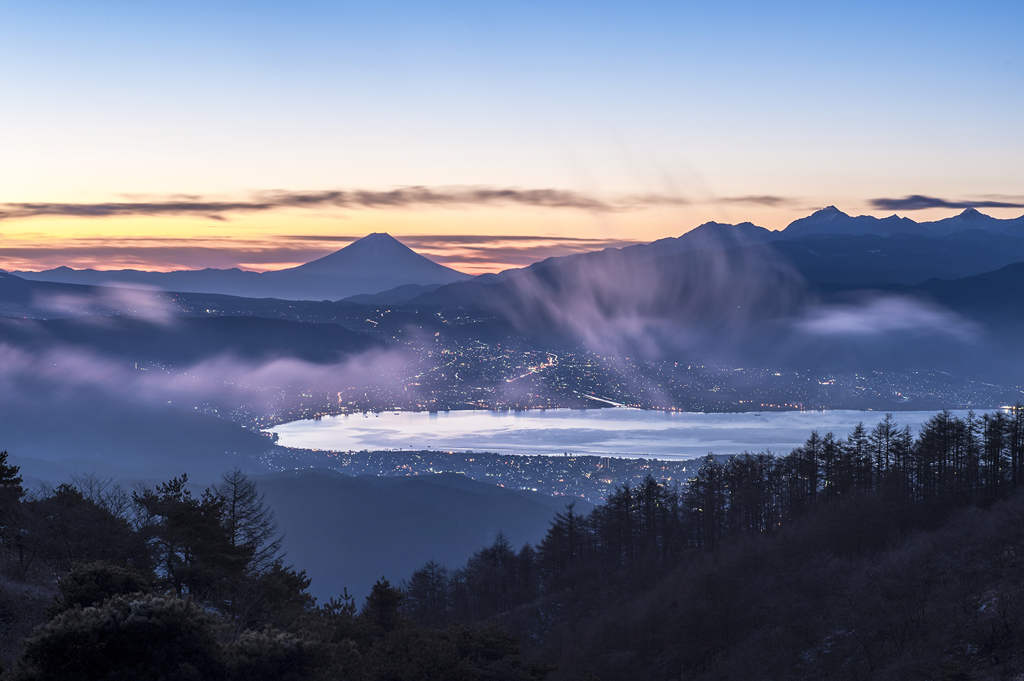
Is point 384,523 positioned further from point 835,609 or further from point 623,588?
point 835,609

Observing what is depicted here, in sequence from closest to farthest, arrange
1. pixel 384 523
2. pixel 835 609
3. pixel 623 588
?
pixel 835 609
pixel 623 588
pixel 384 523

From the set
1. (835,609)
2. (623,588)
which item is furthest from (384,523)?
(835,609)

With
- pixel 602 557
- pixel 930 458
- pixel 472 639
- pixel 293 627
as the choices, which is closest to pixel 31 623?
pixel 293 627

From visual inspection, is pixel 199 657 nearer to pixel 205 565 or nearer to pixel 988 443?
pixel 205 565

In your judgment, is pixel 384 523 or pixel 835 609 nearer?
pixel 835 609

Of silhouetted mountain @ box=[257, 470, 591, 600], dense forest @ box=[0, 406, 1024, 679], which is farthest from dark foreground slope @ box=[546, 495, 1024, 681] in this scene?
silhouetted mountain @ box=[257, 470, 591, 600]

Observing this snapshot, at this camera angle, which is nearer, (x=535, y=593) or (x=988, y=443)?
(x=988, y=443)

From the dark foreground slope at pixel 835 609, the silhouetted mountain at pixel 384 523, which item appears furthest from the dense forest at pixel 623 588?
the silhouetted mountain at pixel 384 523

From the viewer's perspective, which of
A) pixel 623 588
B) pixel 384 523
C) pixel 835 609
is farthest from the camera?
pixel 384 523
